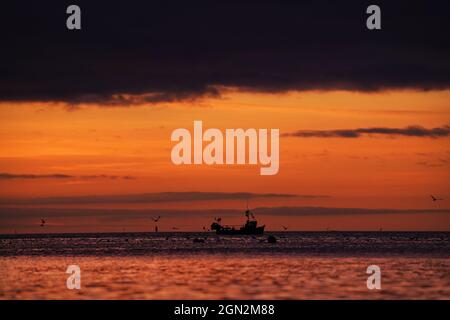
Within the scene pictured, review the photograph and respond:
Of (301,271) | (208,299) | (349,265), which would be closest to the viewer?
(208,299)

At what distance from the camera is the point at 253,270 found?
3250 inches
